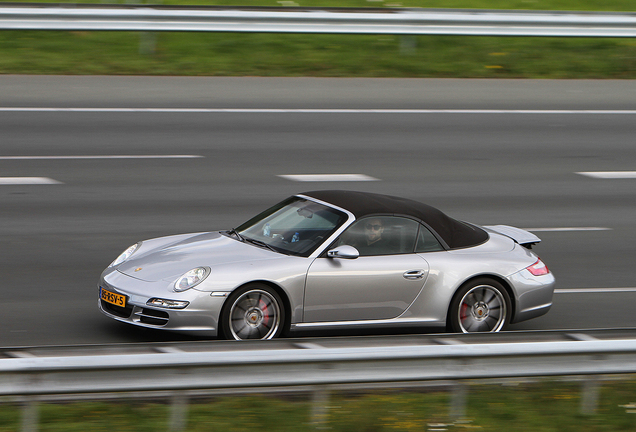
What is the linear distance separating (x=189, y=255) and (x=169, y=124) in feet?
25.5

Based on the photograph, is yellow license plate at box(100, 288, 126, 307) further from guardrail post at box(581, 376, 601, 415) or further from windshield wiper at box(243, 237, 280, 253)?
guardrail post at box(581, 376, 601, 415)

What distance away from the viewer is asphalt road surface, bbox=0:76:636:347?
920 cm

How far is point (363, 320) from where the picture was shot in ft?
24.8

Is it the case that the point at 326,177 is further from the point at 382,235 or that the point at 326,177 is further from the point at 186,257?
the point at 186,257

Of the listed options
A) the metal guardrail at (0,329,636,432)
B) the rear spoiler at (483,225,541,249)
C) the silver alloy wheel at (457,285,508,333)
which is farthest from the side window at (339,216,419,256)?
the metal guardrail at (0,329,636,432)

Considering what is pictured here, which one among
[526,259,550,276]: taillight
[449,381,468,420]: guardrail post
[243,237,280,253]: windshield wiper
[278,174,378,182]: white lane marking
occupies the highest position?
[278,174,378,182]: white lane marking

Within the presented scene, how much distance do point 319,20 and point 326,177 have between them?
19.7 feet

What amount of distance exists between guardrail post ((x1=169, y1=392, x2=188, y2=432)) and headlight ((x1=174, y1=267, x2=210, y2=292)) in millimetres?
2027

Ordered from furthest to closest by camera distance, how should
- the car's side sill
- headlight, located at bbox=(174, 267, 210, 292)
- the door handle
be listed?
1. the door handle
2. the car's side sill
3. headlight, located at bbox=(174, 267, 210, 292)

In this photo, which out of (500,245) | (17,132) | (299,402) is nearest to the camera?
(299,402)

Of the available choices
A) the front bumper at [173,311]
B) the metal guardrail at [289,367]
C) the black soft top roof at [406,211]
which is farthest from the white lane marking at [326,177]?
the metal guardrail at [289,367]

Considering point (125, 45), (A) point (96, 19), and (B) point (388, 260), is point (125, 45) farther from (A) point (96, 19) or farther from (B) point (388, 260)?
(B) point (388, 260)

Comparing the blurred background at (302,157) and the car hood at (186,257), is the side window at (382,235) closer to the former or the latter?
the car hood at (186,257)

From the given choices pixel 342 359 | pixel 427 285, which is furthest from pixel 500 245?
pixel 342 359
